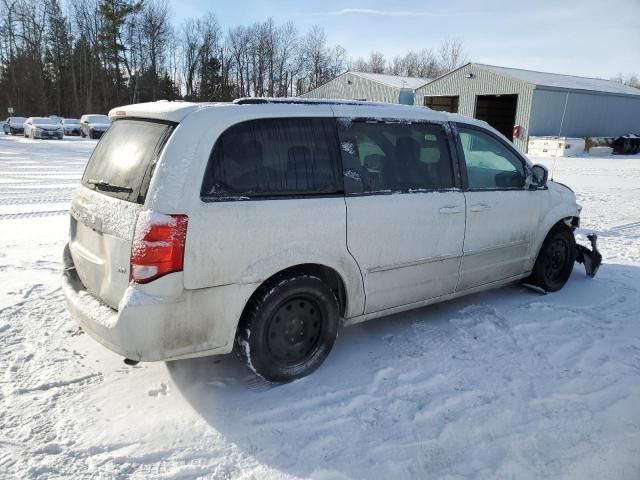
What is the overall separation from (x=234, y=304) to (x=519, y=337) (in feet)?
8.53

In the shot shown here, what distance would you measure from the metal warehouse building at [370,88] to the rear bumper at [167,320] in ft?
118

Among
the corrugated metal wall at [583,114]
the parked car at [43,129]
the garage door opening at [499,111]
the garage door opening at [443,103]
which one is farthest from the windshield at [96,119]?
the corrugated metal wall at [583,114]

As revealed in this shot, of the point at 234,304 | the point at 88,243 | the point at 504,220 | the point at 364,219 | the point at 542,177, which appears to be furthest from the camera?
the point at 542,177

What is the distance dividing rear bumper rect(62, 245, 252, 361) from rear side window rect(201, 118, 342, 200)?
0.62 meters

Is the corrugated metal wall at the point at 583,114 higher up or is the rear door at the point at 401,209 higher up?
the corrugated metal wall at the point at 583,114

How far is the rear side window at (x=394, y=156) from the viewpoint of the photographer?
12.1ft

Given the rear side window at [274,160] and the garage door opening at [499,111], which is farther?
the garage door opening at [499,111]

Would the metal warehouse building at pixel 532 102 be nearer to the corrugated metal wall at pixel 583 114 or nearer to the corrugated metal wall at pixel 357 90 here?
the corrugated metal wall at pixel 583 114

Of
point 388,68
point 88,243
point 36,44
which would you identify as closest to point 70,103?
point 36,44

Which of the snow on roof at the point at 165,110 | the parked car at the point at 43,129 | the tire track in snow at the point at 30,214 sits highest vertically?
the snow on roof at the point at 165,110

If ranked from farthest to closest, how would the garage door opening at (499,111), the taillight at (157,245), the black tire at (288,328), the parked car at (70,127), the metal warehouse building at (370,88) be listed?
1. the metal warehouse building at (370,88)
2. the parked car at (70,127)
3. the garage door opening at (499,111)
4. the black tire at (288,328)
5. the taillight at (157,245)

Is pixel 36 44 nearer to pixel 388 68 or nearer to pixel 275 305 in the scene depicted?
pixel 388 68

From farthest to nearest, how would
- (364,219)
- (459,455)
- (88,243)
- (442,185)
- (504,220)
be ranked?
(504,220) → (442,185) → (364,219) → (88,243) → (459,455)

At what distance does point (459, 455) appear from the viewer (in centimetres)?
283
